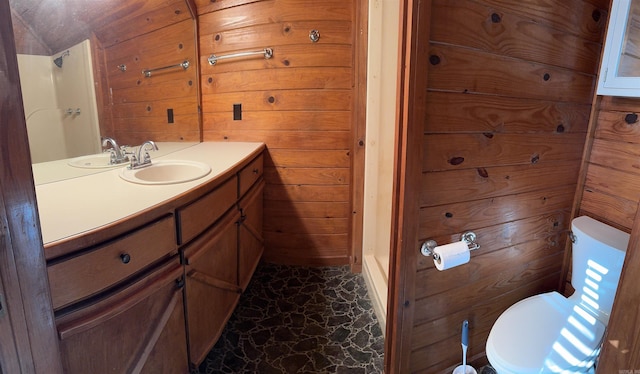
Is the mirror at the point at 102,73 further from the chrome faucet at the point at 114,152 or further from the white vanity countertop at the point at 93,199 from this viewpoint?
the white vanity countertop at the point at 93,199

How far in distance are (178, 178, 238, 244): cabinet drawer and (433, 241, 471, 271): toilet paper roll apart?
0.87m

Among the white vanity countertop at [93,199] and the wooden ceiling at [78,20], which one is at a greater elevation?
the wooden ceiling at [78,20]

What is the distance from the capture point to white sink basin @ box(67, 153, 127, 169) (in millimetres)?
1439

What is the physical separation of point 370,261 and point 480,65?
150 cm

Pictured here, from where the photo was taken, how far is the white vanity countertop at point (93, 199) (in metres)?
0.86

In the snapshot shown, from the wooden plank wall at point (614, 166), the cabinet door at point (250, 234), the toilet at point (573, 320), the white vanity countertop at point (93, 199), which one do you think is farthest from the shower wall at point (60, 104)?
Answer: the wooden plank wall at point (614, 166)

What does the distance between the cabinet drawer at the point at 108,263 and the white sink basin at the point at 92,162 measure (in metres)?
0.67

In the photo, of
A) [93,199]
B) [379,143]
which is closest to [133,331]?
[93,199]

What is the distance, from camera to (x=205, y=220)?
53.0 inches

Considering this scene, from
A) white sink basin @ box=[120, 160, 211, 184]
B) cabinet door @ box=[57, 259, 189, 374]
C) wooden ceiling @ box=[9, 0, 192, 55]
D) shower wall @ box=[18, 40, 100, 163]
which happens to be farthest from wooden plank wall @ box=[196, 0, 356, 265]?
cabinet door @ box=[57, 259, 189, 374]

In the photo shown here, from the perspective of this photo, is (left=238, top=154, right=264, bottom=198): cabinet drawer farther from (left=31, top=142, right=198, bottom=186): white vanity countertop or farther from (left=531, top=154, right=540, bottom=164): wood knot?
(left=531, top=154, right=540, bottom=164): wood knot

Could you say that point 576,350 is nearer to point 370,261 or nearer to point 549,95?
point 549,95

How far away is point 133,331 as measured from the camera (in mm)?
1012

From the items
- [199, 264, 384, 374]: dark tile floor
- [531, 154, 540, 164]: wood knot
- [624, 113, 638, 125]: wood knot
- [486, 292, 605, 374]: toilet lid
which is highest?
[624, 113, 638, 125]: wood knot
